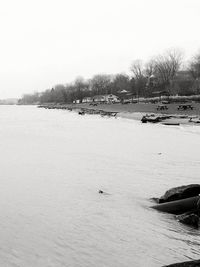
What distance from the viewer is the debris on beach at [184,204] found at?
26.5 ft

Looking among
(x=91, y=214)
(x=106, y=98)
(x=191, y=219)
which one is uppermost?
(x=106, y=98)

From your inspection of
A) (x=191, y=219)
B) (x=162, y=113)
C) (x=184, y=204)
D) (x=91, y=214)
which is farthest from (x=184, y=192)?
(x=162, y=113)

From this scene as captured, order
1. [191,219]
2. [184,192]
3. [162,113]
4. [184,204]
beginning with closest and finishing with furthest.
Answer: [191,219] < [184,204] < [184,192] < [162,113]

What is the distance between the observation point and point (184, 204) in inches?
344

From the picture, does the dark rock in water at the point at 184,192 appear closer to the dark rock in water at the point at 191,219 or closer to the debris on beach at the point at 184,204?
the debris on beach at the point at 184,204

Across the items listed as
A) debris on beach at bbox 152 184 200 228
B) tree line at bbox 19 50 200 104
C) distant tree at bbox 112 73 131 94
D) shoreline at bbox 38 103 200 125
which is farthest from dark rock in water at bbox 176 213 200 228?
distant tree at bbox 112 73 131 94

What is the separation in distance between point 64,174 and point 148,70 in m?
136

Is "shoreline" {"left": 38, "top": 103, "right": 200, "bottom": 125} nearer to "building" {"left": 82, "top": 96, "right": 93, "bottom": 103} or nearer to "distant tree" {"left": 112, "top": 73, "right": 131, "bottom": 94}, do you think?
"distant tree" {"left": 112, "top": 73, "right": 131, "bottom": 94}

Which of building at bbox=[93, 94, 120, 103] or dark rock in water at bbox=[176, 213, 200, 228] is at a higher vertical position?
building at bbox=[93, 94, 120, 103]

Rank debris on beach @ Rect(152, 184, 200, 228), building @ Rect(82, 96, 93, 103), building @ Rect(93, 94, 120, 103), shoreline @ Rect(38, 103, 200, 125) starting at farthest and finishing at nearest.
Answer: building @ Rect(82, 96, 93, 103)
building @ Rect(93, 94, 120, 103)
shoreline @ Rect(38, 103, 200, 125)
debris on beach @ Rect(152, 184, 200, 228)

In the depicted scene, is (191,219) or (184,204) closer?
(191,219)

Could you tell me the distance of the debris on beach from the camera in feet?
26.5

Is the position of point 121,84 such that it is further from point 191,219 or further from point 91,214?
point 191,219

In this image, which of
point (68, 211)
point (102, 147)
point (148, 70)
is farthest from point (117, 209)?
point (148, 70)
